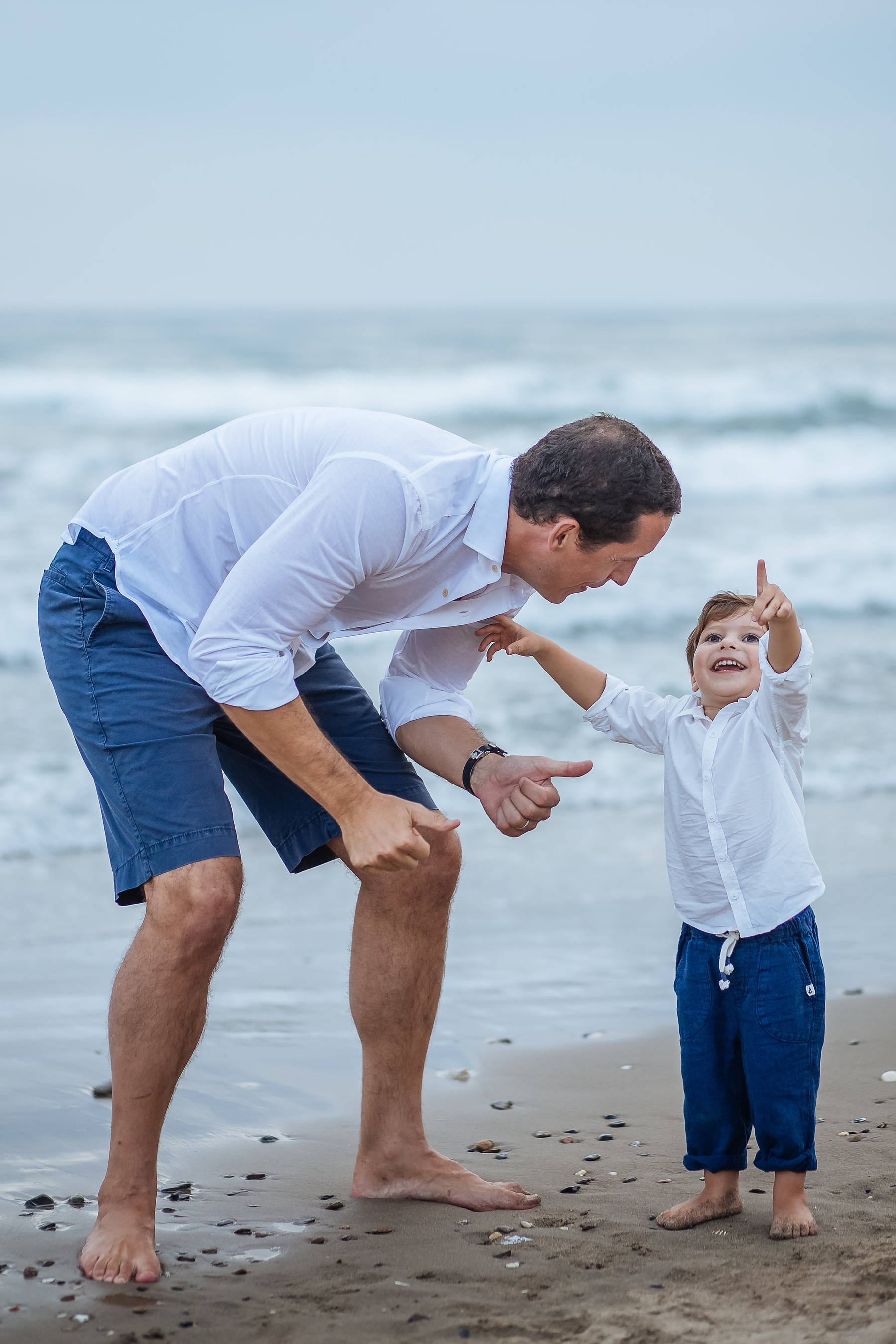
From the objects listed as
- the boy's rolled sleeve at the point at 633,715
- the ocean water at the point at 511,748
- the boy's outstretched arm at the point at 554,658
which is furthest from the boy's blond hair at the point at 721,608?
the ocean water at the point at 511,748

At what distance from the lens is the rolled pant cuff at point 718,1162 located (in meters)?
2.59

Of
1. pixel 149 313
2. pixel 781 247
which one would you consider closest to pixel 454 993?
pixel 149 313

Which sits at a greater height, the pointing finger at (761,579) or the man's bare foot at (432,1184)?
the pointing finger at (761,579)

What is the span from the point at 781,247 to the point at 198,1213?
2962 centimetres

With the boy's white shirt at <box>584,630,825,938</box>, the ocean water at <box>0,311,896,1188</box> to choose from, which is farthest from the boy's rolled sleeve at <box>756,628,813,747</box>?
the ocean water at <box>0,311,896,1188</box>

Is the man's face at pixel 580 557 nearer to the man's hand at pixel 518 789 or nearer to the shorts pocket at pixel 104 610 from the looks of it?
the man's hand at pixel 518 789

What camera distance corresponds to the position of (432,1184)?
275 cm

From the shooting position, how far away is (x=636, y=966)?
4441 mm

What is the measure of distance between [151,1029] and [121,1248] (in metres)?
0.39

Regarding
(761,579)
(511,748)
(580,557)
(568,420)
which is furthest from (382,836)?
(568,420)

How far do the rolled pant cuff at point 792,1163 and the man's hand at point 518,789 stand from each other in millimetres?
799

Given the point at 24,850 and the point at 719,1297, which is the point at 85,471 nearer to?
the point at 24,850

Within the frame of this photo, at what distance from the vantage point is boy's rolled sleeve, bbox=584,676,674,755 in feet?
9.28

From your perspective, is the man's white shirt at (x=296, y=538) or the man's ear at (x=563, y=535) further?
the man's ear at (x=563, y=535)
